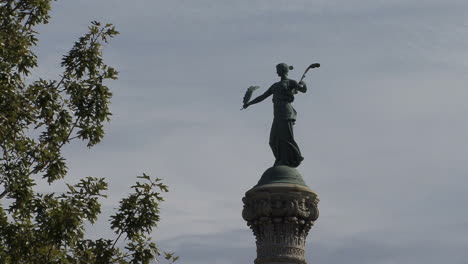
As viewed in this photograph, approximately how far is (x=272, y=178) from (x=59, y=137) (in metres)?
18.4

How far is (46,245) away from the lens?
21.3 m

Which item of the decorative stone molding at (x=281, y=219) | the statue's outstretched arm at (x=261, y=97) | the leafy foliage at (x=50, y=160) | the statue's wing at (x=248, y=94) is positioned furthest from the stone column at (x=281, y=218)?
the leafy foliage at (x=50, y=160)

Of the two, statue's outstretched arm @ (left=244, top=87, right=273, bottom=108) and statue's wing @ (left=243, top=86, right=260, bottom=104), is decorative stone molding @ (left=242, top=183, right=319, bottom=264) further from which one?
statue's wing @ (left=243, top=86, right=260, bottom=104)

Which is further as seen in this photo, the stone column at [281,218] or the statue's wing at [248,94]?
the statue's wing at [248,94]

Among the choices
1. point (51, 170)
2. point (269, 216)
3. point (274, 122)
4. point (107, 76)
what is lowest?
point (51, 170)

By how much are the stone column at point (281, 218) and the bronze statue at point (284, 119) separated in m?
1.99

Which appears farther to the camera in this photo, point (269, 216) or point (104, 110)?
point (269, 216)

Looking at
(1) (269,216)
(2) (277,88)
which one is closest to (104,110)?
(1) (269,216)

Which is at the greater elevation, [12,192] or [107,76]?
[107,76]

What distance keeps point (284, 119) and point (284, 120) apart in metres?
0.05

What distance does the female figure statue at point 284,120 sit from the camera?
138ft

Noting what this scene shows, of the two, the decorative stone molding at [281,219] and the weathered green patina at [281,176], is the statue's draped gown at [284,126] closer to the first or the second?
the weathered green patina at [281,176]

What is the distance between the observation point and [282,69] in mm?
42625

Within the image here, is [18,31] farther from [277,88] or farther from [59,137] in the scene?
[277,88]
